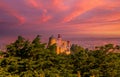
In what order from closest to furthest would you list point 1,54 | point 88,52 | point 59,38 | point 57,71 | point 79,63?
point 57,71, point 1,54, point 79,63, point 88,52, point 59,38

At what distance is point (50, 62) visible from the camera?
105 feet

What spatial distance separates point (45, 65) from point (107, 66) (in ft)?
23.6

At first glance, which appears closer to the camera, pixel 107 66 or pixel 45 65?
pixel 45 65

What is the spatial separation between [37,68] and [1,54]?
4703 millimetres

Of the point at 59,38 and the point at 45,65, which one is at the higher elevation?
the point at 59,38

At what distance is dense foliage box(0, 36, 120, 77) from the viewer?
30.1 metres

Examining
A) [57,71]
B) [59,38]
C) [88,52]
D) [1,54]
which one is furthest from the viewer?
[59,38]

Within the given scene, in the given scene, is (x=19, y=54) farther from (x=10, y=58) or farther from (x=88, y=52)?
(x=88, y=52)

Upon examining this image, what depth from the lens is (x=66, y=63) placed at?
110ft

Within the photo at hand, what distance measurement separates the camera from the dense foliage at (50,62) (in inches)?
1185

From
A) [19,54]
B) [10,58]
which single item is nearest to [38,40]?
[19,54]

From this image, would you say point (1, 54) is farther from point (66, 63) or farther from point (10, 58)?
point (66, 63)

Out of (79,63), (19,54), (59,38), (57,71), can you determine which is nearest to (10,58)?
(19,54)

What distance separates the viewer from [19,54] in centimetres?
3331
